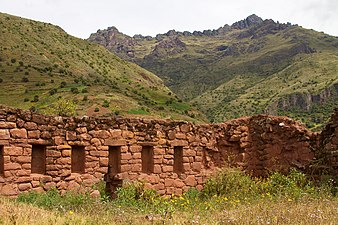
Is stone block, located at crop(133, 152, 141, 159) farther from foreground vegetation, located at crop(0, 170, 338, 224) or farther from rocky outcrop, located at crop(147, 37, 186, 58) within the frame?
rocky outcrop, located at crop(147, 37, 186, 58)

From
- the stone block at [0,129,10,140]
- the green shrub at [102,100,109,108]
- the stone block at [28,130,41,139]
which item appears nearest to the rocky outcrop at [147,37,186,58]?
the green shrub at [102,100,109,108]

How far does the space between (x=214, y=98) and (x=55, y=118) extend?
8869 cm

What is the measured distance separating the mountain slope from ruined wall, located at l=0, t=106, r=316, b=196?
157 feet

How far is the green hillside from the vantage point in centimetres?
4591

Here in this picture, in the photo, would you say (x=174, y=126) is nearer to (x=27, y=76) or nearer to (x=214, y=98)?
(x=27, y=76)

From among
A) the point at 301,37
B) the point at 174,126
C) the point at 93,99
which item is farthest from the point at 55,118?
the point at 301,37

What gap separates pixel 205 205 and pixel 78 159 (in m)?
3.18

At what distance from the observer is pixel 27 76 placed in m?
55.4

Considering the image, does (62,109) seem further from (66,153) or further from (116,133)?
(66,153)

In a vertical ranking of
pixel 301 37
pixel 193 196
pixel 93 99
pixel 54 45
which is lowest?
pixel 193 196

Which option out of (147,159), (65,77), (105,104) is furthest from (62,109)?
(147,159)

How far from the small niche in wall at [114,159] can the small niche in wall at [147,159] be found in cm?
71

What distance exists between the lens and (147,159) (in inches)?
415

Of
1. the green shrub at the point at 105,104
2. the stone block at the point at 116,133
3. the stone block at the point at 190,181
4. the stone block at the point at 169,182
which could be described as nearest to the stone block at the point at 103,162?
the stone block at the point at 116,133
